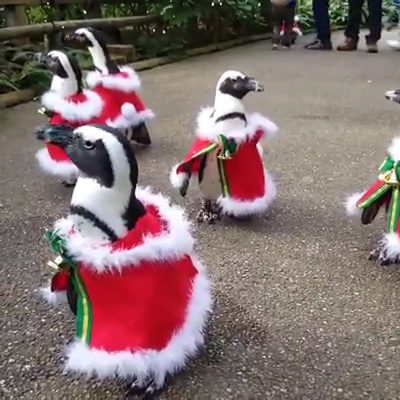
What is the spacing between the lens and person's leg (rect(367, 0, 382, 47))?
529 cm

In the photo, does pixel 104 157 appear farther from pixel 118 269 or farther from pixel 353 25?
pixel 353 25

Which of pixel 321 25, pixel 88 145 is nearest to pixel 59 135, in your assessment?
pixel 88 145

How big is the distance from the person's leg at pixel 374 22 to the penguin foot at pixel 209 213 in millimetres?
3742

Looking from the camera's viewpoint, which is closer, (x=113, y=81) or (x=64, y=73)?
(x=64, y=73)

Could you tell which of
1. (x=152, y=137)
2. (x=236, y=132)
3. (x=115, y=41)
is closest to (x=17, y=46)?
(x=115, y=41)

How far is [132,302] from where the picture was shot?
1.22m

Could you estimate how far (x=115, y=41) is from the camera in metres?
5.45

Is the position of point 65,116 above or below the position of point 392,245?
above

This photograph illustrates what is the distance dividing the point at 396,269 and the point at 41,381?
1023 mm

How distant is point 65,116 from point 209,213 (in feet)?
2.18

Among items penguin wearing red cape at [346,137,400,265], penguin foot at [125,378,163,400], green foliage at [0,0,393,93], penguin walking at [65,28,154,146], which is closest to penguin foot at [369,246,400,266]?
penguin wearing red cape at [346,137,400,265]

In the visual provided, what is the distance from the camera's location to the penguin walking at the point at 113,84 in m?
2.66

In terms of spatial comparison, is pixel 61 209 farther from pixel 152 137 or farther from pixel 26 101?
pixel 26 101

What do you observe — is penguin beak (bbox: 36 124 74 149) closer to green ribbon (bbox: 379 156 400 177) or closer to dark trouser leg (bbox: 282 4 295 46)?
green ribbon (bbox: 379 156 400 177)
